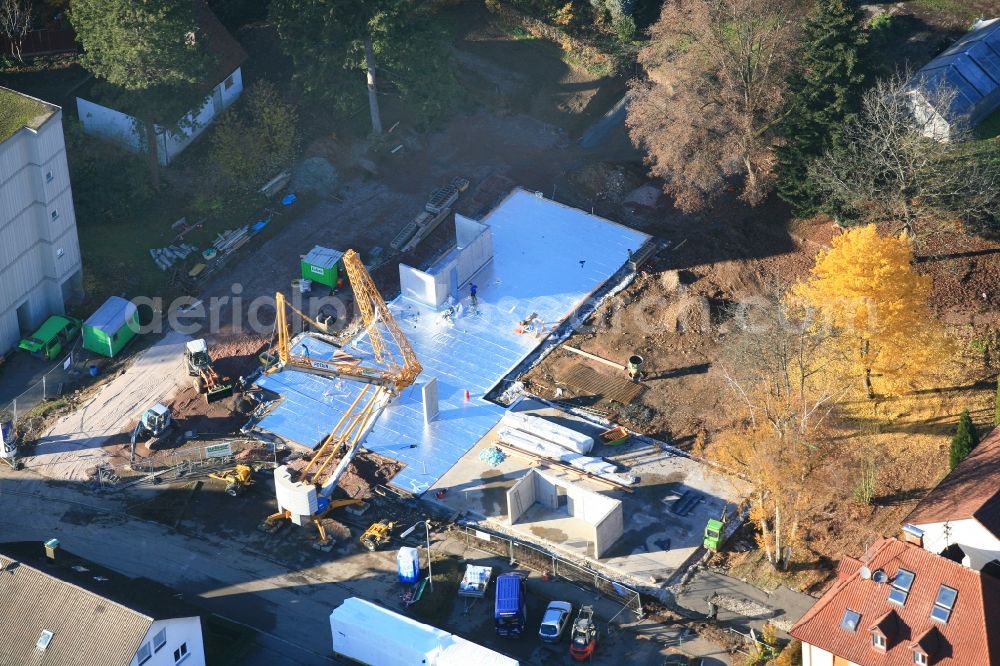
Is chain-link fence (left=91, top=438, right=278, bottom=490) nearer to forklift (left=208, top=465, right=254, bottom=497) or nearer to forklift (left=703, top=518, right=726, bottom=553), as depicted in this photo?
forklift (left=208, top=465, right=254, bottom=497)

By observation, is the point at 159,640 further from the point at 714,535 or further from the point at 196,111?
the point at 196,111

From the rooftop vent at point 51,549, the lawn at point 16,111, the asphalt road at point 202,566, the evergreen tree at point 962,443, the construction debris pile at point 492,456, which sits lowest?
the asphalt road at point 202,566

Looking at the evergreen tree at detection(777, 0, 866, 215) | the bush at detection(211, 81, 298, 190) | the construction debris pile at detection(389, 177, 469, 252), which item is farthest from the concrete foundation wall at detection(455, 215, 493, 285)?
the evergreen tree at detection(777, 0, 866, 215)

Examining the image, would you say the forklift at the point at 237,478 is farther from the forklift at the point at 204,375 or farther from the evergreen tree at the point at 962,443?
the evergreen tree at the point at 962,443

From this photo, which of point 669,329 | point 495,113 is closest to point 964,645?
point 669,329

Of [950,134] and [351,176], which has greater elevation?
[950,134]

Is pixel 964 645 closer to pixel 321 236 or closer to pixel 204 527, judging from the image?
pixel 204 527

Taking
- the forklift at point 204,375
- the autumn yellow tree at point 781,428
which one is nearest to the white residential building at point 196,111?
the forklift at point 204,375

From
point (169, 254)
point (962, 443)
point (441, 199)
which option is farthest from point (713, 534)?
point (169, 254)
